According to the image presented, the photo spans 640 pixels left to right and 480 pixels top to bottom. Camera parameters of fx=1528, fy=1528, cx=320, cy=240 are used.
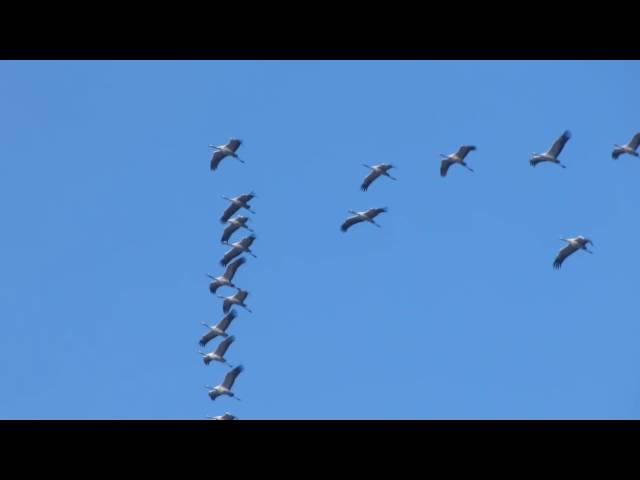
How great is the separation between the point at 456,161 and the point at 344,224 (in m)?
6.52

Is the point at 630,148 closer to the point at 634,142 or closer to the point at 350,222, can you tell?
the point at 634,142

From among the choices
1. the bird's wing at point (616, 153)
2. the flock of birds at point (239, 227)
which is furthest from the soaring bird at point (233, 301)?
the bird's wing at point (616, 153)

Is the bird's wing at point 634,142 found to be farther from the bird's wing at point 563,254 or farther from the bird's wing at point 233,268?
the bird's wing at point 233,268

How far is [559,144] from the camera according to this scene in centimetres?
7050

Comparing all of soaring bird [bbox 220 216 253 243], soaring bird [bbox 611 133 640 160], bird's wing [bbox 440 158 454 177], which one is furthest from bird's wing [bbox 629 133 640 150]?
soaring bird [bbox 220 216 253 243]

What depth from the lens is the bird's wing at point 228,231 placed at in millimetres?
75312

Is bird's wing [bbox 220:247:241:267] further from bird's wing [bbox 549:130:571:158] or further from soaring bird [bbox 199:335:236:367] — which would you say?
bird's wing [bbox 549:130:571:158]

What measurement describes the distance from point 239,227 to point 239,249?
1085 millimetres

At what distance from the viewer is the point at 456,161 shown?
72188mm

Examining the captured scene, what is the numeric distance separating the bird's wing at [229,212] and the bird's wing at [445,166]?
10203 mm
